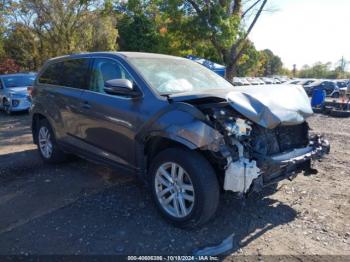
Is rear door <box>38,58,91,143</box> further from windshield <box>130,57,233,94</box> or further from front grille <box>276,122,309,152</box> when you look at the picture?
front grille <box>276,122,309,152</box>

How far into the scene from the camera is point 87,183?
5043 millimetres

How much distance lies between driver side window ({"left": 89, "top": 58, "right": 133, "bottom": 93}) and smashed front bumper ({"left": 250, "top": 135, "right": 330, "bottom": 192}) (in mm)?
1969

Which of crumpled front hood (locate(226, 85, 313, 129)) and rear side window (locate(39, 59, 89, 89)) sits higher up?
rear side window (locate(39, 59, 89, 89))

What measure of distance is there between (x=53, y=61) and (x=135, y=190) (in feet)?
8.93

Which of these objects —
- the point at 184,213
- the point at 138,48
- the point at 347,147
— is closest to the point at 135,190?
the point at 184,213

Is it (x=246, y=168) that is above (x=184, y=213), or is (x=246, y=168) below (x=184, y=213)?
above

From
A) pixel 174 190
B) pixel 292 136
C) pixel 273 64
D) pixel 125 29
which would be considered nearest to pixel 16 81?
pixel 174 190

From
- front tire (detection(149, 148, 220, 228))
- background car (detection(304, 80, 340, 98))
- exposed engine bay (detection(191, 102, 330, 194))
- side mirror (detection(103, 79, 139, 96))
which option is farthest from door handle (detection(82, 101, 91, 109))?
background car (detection(304, 80, 340, 98))

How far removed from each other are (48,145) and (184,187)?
3280mm

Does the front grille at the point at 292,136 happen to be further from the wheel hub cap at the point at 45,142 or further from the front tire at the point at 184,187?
the wheel hub cap at the point at 45,142

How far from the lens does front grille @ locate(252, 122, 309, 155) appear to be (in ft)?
11.6

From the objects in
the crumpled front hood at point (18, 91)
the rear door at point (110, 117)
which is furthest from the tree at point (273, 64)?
the rear door at point (110, 117)

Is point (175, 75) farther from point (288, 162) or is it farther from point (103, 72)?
point (288, 162)

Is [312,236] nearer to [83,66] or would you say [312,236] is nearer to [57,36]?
[83,66]
